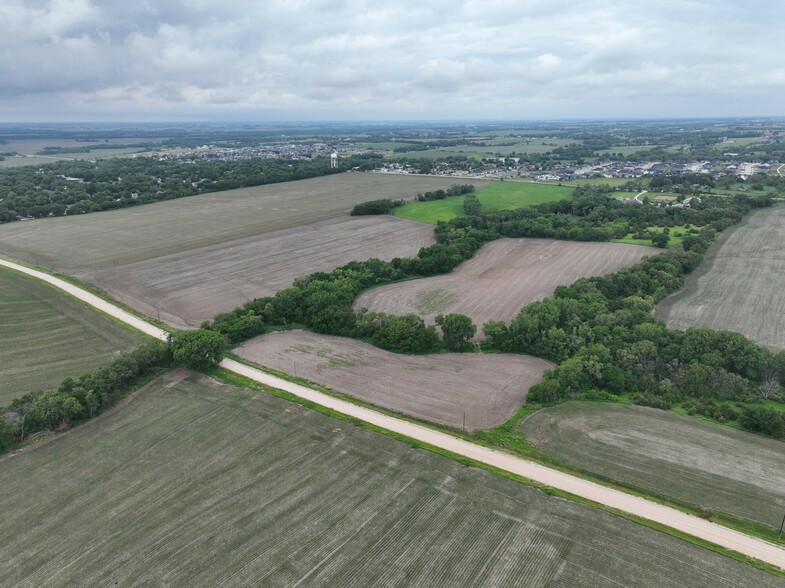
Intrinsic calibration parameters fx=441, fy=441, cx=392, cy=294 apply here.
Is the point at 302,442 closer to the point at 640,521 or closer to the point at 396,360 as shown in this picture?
the point at 396,360

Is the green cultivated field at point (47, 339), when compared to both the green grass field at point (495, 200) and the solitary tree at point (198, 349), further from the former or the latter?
the green grass field at point (495, 200)

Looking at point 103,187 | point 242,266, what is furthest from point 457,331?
point 103,187

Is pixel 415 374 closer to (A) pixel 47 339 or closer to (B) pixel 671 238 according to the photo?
(A) pixel 47 339

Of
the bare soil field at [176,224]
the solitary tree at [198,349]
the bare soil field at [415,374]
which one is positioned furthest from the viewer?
the bare soil field at [176,224]

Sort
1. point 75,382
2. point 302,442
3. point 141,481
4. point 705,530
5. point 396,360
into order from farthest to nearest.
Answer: point 396,360 < point 75,382 < point 302,442 < point 141,481 < point 705,530

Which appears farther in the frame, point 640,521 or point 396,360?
point 396,360

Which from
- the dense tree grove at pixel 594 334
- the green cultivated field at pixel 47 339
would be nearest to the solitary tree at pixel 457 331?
the dense tree grove at pixel 594 334

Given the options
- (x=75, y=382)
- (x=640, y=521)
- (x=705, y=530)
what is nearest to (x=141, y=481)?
(x=75, y=382)
